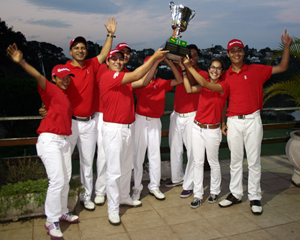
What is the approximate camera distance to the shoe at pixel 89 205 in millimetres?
3712

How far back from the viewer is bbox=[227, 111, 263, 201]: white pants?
3680 mm

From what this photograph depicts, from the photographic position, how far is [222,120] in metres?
4.04

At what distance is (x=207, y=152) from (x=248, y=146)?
0.55 meters

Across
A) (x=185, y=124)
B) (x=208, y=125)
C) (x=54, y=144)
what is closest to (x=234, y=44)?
(x=208, y=125)

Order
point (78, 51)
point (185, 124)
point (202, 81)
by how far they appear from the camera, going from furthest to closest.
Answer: point (185, 124)
point (78, 51)
point (202, 81)

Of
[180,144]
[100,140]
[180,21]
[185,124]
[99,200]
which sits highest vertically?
[180,21]

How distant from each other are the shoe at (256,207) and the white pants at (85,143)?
2.21 metres

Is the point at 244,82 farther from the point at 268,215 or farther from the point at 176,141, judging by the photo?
the point at 268,215

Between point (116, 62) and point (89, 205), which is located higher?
point (116, 62)

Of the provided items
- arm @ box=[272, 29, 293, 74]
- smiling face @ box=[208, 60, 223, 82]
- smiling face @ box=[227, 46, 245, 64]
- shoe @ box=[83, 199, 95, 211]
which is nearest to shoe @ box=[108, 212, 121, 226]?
shoe @ box=[83, 199, 95, 211]

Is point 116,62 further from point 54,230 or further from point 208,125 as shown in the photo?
point 54,230

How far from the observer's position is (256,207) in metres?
3.69

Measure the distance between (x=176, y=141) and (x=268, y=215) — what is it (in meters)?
1.63

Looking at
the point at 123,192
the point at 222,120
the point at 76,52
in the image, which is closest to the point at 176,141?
the point at 222,120
